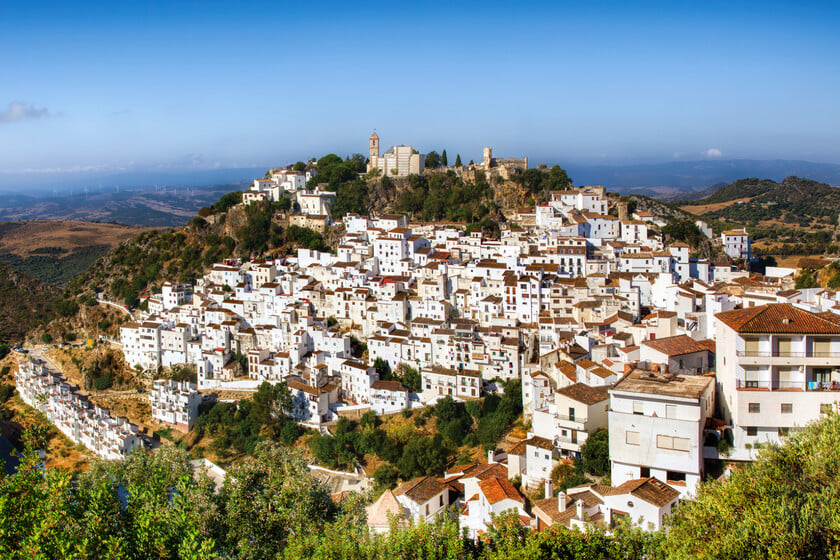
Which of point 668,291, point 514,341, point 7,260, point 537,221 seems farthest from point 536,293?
point 7,260

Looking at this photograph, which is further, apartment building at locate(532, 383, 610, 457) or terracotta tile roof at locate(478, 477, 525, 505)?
apartment building at locate(532, 383, 610, 457)

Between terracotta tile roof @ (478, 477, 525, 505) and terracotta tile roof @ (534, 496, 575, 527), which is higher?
terracotta tile roof @ (534, 496, 575, 527)

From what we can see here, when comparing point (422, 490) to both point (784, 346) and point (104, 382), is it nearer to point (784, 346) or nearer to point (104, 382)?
point (784, 346)

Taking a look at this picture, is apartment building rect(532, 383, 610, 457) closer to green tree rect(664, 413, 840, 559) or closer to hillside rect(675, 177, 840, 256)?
green tree rect(664, 413, 840, 559)

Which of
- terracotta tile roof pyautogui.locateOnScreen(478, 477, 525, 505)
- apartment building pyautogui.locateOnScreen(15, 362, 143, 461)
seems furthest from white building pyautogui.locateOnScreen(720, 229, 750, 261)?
apartment building pyautogui.locateOnScreen(15, 362, 143, 461)

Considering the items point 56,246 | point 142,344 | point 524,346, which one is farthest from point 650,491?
point 56,246

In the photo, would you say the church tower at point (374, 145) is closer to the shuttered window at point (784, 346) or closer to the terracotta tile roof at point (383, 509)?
the terracotta tile roof at point (383, 509)

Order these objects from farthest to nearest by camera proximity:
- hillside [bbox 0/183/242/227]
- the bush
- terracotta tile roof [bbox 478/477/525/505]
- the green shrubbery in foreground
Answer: hillside [bbox 0/183/242/227] → the bush → terracotta tile roof [bbox 478/477/525/505] → the green shrubbery in foreground
